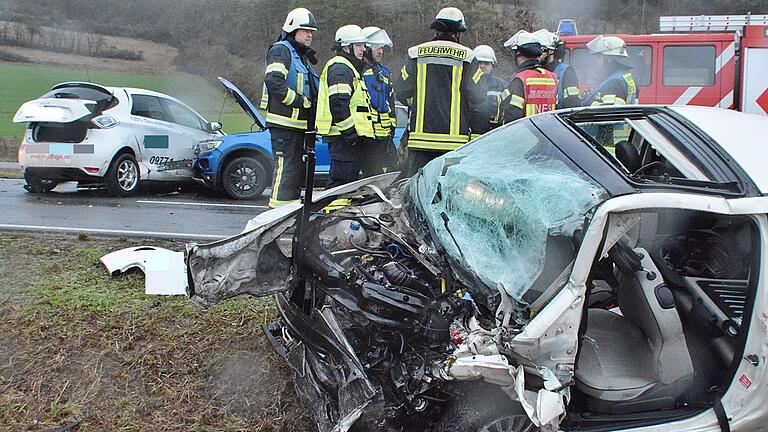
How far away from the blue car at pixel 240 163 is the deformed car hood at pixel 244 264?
5593 millimetres

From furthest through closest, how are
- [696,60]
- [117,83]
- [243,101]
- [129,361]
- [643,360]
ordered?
1. [696,60]
2. [243,101]
3. [117,83]
4. [129,361]
5. [643,360]

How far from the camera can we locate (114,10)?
16.7 ft

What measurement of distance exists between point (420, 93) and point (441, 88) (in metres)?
0.17

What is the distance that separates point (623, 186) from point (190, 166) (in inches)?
305

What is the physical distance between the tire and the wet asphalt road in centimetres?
418

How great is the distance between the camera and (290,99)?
5766 mm

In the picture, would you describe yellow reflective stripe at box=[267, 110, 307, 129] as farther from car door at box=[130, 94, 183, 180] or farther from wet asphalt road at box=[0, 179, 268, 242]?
car door at box=[130, 94, 183, 180]

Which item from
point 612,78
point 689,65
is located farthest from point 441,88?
point 689,65

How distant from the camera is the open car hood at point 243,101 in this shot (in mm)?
6971

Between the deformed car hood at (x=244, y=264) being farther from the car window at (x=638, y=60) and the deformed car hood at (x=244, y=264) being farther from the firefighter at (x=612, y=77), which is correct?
the car window at (x=638, y=60)

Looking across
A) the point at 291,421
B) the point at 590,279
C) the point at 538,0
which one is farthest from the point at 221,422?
the point at 538,0

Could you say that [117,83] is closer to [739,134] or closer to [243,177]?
[243,177]

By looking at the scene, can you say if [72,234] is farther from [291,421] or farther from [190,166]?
[291,421]

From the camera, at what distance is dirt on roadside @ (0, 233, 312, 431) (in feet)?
11.3
